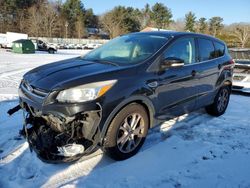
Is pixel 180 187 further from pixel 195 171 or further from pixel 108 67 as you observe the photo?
pixel 108 67

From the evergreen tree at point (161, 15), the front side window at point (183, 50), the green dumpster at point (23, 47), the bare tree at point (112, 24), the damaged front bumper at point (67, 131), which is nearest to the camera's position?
the damaged front bumper at point (67, 131)

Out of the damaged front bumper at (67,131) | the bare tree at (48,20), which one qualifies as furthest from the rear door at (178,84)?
the bare tree at (48,20)

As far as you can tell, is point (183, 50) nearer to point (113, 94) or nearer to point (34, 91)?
point (113, 94)

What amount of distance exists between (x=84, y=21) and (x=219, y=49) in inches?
2714

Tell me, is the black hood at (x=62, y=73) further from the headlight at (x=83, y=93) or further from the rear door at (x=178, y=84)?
the rear door at (x=178, y=84)

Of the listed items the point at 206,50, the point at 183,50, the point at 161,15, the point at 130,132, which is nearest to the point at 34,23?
the point at 161,15

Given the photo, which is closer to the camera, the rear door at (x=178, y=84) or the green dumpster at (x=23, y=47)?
the rear door at (x=178, y=84)

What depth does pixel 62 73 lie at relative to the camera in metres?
3.63

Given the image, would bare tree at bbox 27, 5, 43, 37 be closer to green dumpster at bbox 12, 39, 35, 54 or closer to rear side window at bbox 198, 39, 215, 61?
green dumpster at bbox 12, 39, 35, 54

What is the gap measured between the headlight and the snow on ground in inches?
37.6

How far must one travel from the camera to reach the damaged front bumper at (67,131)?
3240 mm

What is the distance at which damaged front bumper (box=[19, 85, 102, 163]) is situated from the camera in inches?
128

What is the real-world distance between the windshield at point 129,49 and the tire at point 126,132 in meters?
0.76

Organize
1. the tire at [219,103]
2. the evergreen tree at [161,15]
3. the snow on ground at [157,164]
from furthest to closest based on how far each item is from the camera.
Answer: the evergreen tree at [161,15], the tire at [219,103], the snow on ground at [157,164]
